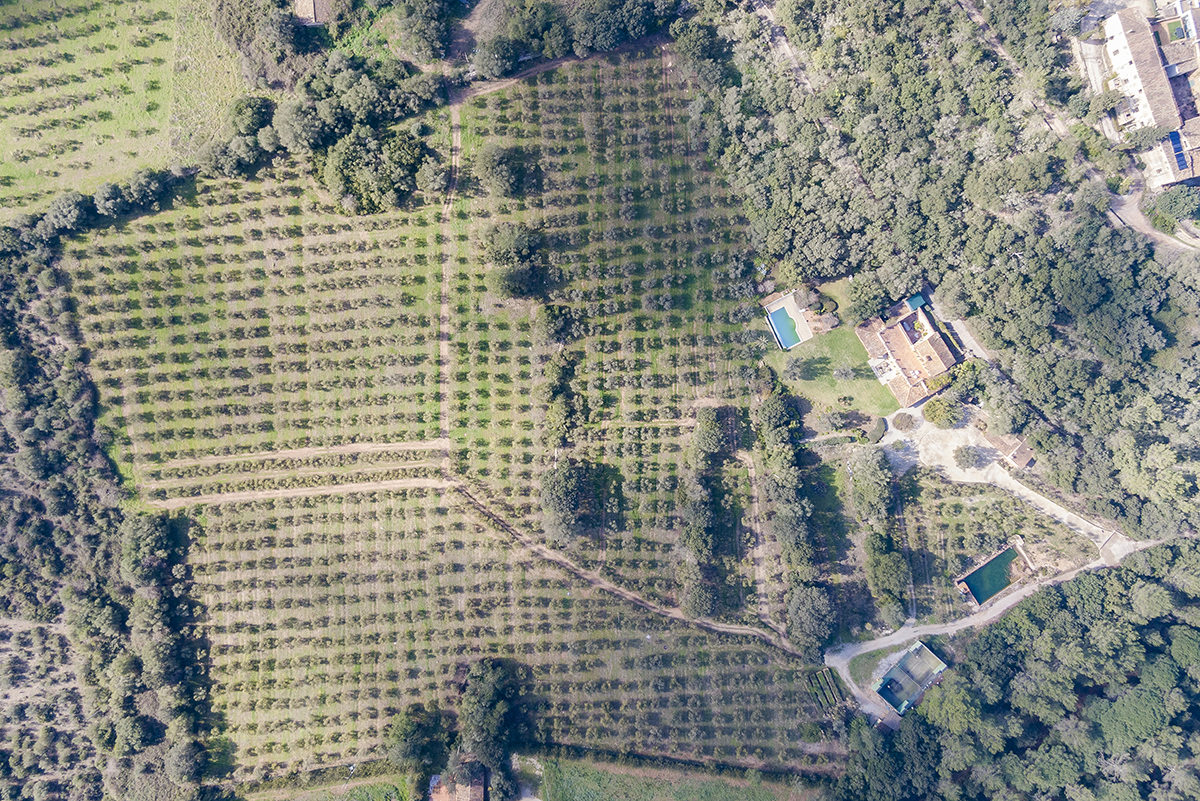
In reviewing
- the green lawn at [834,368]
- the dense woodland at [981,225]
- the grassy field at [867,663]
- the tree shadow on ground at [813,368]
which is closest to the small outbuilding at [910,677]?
the grassy field at [867,663]

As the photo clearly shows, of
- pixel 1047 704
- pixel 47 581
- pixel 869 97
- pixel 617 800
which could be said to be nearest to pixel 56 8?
pixel 47 581

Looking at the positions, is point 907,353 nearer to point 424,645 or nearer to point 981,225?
point 981,225

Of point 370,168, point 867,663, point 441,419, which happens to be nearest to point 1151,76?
point 867,663

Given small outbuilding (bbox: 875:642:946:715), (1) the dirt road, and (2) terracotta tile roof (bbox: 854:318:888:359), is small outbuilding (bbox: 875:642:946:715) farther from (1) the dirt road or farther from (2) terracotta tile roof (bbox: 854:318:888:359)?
(2) terracotta tile roof (bbox: 854:318:888:359)

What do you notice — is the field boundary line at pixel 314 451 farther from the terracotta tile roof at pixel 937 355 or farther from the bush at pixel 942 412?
the terracotta tile roof at pixel 937 355

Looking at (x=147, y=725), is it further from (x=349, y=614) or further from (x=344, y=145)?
(x=344, y=145)

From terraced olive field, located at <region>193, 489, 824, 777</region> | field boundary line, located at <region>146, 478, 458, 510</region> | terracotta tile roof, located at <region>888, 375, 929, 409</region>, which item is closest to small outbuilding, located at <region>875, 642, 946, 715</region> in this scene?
terraced olive field, located at <region>193, 489, 824, 777</region>
